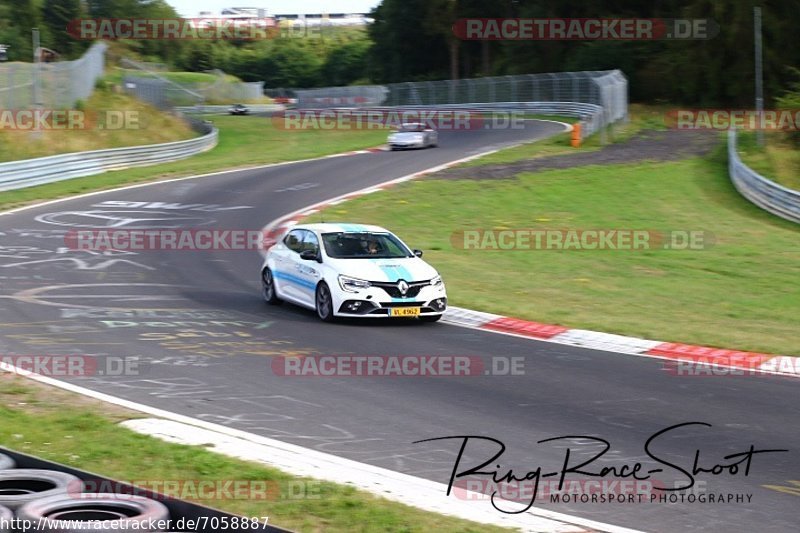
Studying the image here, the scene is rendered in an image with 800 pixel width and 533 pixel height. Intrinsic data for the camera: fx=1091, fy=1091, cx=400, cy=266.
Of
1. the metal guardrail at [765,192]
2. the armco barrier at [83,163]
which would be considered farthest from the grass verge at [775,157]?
the armco barrier at [83,163]

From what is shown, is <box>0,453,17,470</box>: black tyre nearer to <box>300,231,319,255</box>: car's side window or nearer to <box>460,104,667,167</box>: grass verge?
<box>300,231,319,255</box>: car's side window

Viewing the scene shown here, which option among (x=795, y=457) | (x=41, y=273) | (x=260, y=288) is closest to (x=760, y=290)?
(x=260, y=288)

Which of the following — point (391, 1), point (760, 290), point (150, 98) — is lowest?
point (760, 290)

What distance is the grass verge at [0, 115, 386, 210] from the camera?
3238 cm

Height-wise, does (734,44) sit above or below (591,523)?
above

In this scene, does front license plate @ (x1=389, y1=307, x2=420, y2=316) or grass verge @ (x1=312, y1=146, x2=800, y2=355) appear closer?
front license plate @ (x1=389, y1=307, x2=420, y2=316)

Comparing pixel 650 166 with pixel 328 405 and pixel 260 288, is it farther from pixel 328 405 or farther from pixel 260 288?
pixel 328 405

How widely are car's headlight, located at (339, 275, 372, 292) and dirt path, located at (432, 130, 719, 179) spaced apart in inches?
771

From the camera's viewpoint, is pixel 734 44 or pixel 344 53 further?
pixel 344 53

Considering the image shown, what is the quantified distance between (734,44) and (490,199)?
3190 centimetres

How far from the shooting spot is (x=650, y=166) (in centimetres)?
3638

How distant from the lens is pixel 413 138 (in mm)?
44219

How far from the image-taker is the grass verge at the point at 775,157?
105 ft

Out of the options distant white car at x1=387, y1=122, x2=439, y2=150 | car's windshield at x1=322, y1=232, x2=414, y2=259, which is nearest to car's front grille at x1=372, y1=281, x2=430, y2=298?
car's windshield at x1=322, y1=232, x2=414, y2=259
